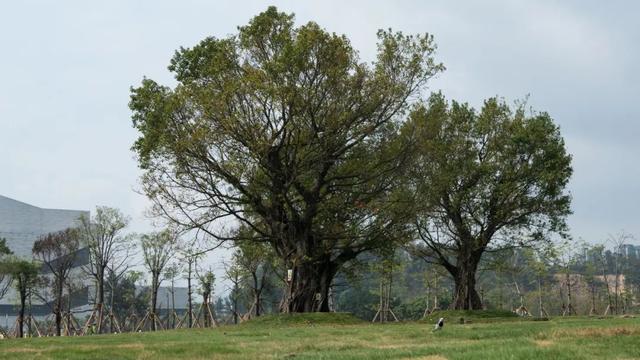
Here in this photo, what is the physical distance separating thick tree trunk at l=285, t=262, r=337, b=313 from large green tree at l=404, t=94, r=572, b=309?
603cm

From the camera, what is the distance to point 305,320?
26.6m

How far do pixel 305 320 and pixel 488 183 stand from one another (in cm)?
1492

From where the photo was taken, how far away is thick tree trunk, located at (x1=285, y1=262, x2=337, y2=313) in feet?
102

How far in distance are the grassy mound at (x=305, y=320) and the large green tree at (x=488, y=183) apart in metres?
8.30

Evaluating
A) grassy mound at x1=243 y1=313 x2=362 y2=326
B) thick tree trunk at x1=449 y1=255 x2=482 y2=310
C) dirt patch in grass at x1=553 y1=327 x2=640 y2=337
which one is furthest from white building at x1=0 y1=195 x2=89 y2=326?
dirt patch in grass at x1=553 y1=327 x2=640 y2=337

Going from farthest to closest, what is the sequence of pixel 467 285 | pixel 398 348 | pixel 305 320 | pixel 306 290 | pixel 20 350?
1. pixel 467 285
2. pixel 306 290
3. pixel 305 320
4. pixel 20 350
5. pixel 398 348

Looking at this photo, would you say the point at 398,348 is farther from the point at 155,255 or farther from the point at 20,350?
the point at 155,255

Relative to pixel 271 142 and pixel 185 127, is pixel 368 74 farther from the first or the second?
pixel 185 127

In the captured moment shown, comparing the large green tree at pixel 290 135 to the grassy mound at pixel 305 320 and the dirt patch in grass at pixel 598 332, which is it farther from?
the dirt patch in grass at pixel 598 332

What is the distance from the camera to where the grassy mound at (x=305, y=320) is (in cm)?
2631

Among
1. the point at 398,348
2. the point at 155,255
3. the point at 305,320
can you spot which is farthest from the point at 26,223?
the point at 398,348

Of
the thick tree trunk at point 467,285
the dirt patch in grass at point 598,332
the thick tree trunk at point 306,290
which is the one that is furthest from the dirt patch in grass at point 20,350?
the thick tree trunk at point 467,285

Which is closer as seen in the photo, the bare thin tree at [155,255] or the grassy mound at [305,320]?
the grassy mound at [305,320]

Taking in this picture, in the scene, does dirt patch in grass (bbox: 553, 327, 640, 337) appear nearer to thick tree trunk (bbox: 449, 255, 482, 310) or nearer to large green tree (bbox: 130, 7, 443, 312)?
large green tree (bbox: 130, 7, 443, 312)
